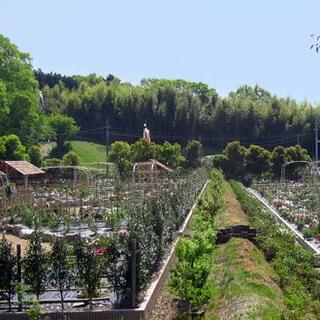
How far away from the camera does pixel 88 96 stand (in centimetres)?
8069

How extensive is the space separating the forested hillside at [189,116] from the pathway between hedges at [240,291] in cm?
5712

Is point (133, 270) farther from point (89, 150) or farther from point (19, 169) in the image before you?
point (89, 150)

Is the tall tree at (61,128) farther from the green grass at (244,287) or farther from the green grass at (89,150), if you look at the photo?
the green grass at (244,287)

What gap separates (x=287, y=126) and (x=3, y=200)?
167 ft

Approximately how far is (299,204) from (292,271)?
1742 cm

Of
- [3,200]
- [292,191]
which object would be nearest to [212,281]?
[3,200]

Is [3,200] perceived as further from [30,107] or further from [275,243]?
[30,107]

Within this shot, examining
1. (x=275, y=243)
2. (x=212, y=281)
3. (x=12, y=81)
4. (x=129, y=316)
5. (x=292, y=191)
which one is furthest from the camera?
(x=12, y=81)

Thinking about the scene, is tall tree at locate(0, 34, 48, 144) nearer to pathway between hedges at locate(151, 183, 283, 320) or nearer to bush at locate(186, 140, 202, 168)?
bush at locate(186, 140, 202, 168)

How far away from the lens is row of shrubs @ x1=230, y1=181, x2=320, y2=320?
346 inches

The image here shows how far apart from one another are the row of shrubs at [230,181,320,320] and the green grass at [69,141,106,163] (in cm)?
5191

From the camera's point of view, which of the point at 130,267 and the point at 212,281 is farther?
the point at 212,281

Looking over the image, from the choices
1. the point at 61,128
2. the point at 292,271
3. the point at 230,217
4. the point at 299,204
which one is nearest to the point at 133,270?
the point at 292,271

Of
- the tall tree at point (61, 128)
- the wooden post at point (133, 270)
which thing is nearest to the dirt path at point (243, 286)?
the wooden post at point (133, 270)
